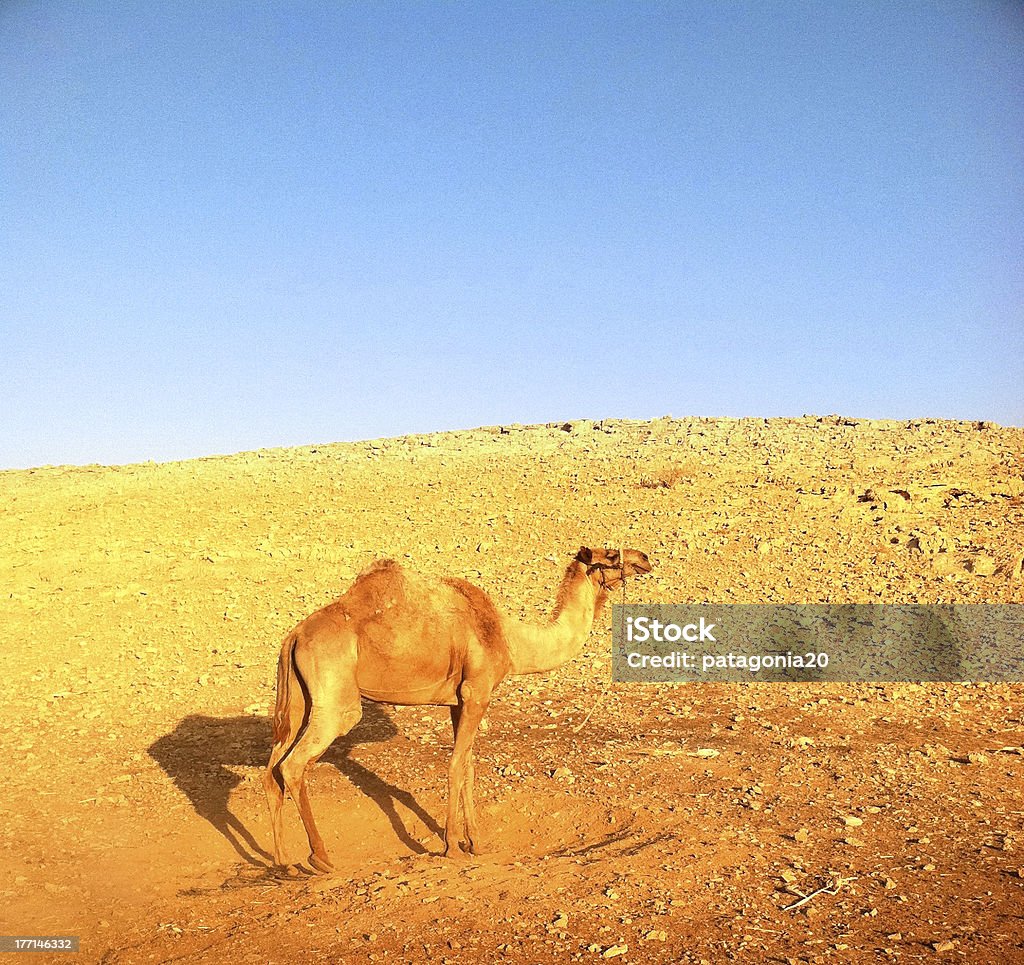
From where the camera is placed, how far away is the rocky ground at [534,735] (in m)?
6.61

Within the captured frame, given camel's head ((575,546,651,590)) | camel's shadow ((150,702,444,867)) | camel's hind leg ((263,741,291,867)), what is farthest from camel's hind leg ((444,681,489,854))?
camel's head ((575,546,651,590))

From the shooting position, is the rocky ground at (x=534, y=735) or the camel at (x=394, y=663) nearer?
the rocky ground at (x=534, y=735)

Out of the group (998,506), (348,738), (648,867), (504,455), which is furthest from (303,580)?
(998,506)

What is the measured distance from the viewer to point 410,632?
27.7ft

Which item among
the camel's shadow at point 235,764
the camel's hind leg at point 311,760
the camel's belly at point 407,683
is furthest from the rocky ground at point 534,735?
the camel's belly at point 407,683

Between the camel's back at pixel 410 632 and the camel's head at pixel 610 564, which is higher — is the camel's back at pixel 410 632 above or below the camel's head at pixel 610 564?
below

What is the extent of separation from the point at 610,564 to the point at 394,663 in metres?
2.40

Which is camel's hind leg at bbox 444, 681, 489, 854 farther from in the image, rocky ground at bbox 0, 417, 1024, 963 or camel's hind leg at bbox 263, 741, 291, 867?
camel's hind leg at bbox 263, 741, 291, 867

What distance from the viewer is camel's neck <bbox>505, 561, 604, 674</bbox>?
9.02m

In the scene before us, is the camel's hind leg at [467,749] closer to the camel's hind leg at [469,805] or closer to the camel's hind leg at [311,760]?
the camel's hind leg at [469,805]

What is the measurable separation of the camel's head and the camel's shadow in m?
3.02

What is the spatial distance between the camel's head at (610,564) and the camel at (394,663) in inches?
20.1

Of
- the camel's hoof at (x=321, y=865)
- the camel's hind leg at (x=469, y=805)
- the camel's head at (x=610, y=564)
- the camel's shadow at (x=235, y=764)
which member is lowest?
the camel's shadow at (x=235, y=764)

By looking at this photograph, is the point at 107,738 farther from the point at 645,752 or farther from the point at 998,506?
the point at 998,506
